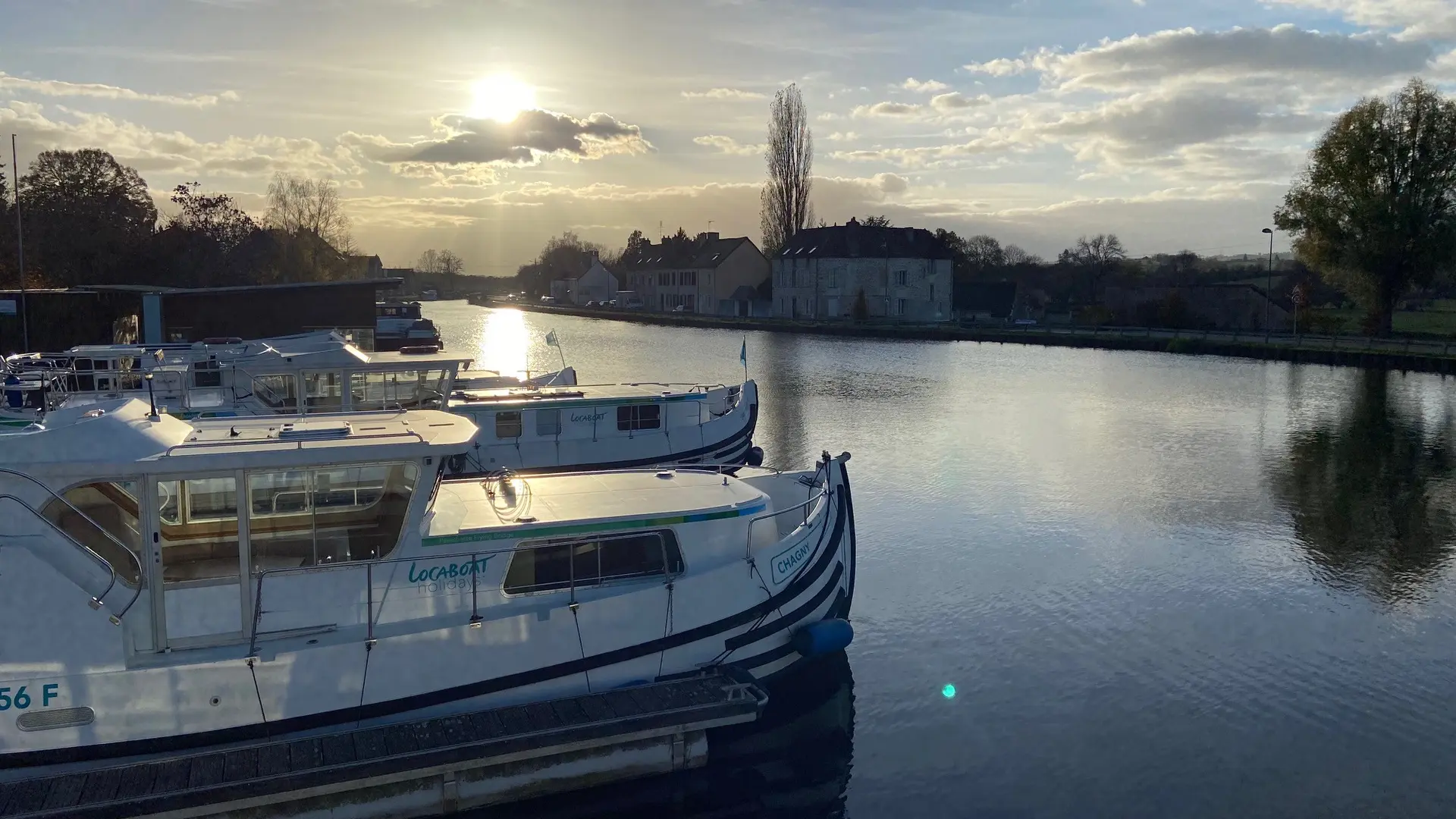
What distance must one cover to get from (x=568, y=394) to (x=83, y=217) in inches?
1804

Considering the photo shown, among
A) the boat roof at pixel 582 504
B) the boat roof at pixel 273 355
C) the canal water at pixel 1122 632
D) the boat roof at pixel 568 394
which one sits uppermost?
the boat roof at pixel 273 355

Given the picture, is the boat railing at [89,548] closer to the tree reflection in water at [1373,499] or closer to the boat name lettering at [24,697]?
the boat name lettering at [24,697]

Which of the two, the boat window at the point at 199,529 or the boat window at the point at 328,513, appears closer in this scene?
the boat window at the point at 199,529

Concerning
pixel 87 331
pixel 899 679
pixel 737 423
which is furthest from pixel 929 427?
pixel 87 331

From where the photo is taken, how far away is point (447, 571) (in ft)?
37.9

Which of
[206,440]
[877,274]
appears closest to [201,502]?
[206,440]

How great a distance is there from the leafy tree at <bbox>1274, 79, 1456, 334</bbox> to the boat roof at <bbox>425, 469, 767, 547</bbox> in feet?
206

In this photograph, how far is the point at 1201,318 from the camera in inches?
3004

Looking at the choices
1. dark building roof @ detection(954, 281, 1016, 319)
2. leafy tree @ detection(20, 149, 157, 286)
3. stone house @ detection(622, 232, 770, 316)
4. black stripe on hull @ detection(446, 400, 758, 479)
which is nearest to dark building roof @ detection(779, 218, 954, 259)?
dark building roof @ detection(954, 281, 1016, 319)

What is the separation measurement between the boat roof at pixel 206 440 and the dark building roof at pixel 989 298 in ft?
277

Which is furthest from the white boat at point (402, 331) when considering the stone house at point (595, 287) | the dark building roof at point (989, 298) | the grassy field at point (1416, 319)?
the stone house at point (595, 287)

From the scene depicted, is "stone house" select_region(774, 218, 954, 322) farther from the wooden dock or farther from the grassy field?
the wooden dock

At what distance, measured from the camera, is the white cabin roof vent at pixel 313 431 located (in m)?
11.5

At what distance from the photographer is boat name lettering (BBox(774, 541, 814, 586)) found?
13454mm
